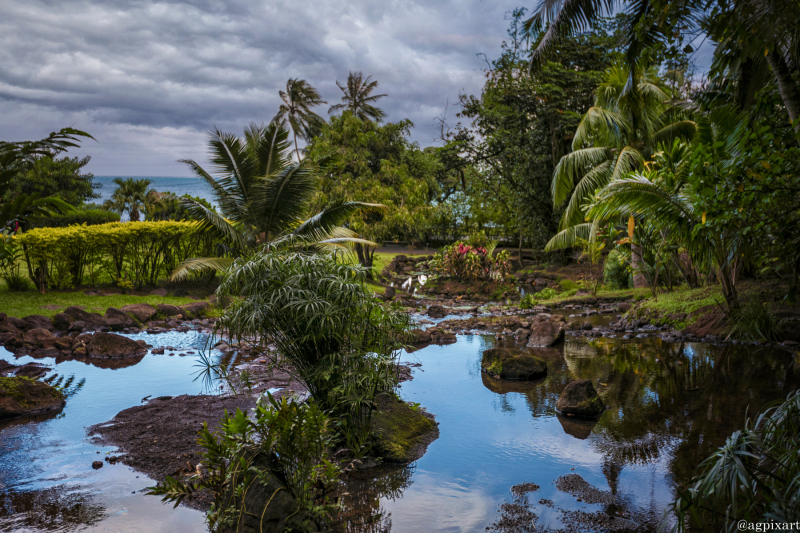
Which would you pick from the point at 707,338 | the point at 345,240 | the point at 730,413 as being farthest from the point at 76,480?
the point at 707,338

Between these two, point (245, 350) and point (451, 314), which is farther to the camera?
point (451, 314)

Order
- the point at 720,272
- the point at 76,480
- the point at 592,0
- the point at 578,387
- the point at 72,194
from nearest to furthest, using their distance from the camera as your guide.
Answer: the point at 76,480
the point at 578,387
the point at 592,0
the point at 720,272
the point at 72,194

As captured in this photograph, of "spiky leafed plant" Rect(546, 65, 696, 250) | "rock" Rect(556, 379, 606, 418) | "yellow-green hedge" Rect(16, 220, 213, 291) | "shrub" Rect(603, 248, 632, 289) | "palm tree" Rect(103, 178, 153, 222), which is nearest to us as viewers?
"rock" Rect(556, 379, 606, 418)

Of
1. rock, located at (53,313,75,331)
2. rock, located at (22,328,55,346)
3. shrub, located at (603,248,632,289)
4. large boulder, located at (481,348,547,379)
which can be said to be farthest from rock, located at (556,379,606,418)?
shrub, located at (603,248,632,289)

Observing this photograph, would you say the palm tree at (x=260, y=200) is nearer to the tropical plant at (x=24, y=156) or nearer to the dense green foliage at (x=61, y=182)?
the tropical plant at (x=24, y=156)

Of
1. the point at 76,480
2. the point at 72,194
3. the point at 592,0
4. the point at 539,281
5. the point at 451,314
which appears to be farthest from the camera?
the point at 72,194

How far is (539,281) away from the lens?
68.5 feet

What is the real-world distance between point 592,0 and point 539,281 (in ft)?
49.8

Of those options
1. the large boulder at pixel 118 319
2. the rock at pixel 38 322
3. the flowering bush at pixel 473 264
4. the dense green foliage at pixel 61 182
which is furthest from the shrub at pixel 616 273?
the dense green foliage at pixel 61 182

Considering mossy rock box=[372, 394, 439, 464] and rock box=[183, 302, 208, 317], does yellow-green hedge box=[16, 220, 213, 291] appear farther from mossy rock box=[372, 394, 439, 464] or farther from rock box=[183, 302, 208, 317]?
mossy rock box=[372, 394, 439, 464]

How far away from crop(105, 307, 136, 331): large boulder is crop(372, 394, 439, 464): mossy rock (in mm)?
8109

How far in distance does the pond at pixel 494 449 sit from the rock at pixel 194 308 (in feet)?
14.6

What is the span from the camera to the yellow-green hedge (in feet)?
43.1

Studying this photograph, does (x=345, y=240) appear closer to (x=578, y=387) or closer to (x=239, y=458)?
(x=578, y=387)
